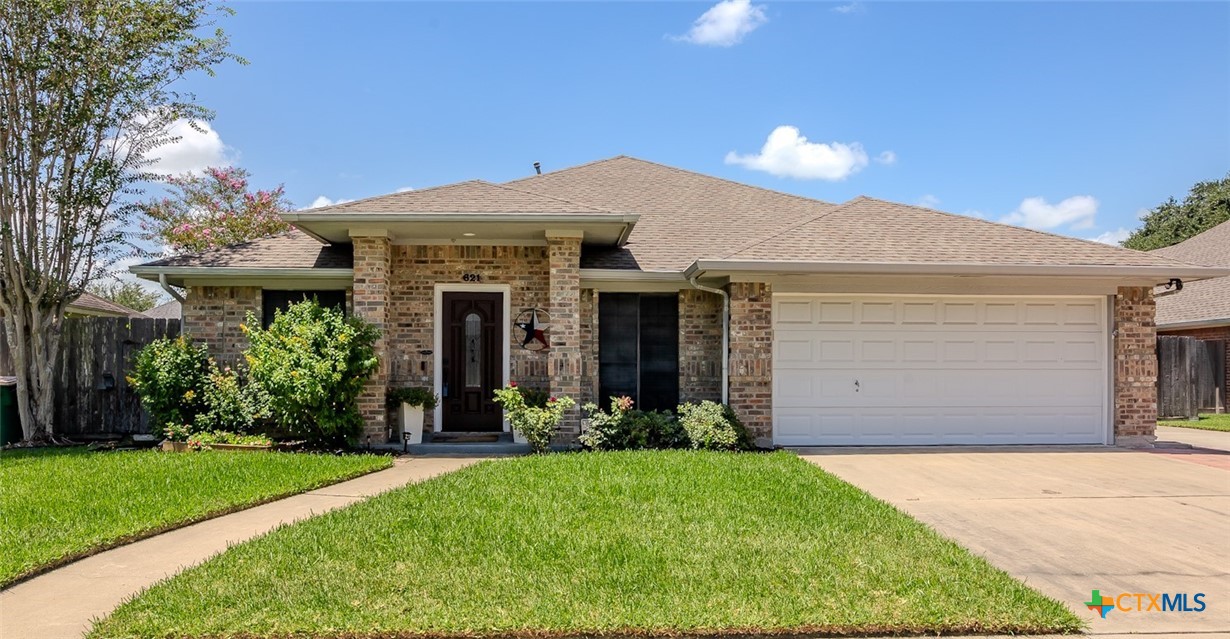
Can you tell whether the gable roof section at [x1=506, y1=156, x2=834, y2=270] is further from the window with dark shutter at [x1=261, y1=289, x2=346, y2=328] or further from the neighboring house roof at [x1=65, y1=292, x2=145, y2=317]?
the neighboring house roof at [x1=65, y1=292, x2=145, y2=317]

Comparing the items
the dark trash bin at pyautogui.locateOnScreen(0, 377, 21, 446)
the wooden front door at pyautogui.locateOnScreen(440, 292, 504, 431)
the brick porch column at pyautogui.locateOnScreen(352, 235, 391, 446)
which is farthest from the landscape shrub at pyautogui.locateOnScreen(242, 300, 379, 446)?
the dark trash bin at pyautogui.locateOnScreen(0, 377, 21, 446)

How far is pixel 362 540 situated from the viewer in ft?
15.8

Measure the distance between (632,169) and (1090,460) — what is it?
9635mm

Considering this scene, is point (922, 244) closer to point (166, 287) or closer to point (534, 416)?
point (534, 416)

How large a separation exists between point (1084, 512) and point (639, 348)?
5.77 m

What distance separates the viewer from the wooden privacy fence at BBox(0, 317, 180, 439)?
10.2m

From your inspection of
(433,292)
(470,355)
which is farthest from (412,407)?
(433,292)

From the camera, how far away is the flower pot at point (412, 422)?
9.52 meters

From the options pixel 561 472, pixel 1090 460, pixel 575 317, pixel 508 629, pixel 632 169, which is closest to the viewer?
pixel 508 629

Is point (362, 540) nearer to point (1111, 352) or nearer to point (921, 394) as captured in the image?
point (921, 394)

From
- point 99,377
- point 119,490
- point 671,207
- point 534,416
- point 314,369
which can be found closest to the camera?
point 119,490

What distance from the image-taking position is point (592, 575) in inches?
163

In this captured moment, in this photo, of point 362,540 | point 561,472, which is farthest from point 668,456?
point 362,540

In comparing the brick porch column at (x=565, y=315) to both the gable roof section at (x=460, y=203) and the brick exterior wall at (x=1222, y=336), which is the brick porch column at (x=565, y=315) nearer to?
the gable roof section at (x=460, y=203)
